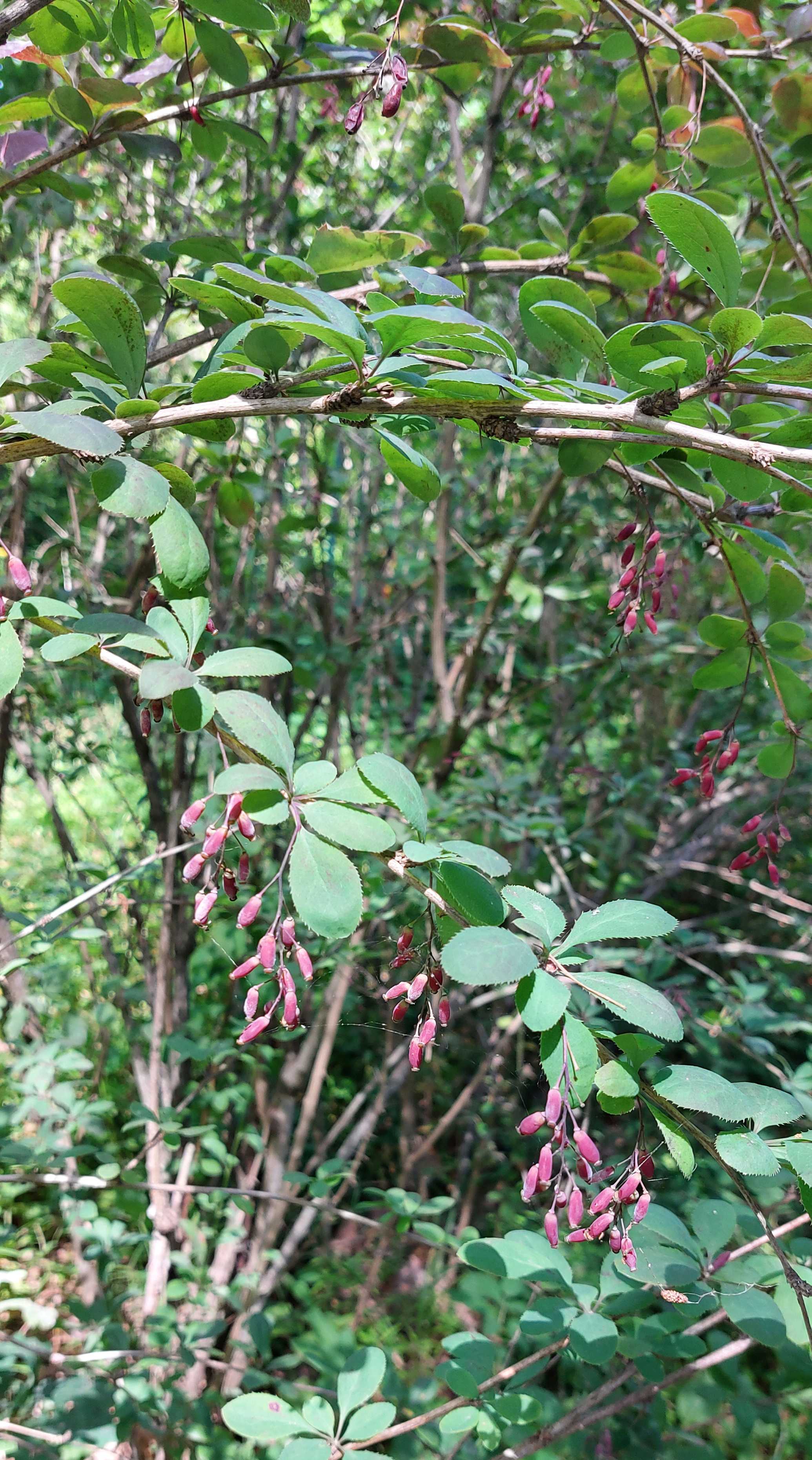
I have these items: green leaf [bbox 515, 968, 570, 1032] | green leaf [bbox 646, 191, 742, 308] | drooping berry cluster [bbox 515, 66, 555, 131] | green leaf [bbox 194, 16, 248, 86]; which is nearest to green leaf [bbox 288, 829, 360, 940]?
green leaf [bbox 515, 968, 570, 1032]

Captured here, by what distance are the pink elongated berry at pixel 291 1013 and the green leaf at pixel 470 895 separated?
12 centimetres

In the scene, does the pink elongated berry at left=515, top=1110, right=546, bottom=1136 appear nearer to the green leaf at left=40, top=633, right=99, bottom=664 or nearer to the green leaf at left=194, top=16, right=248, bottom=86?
the green leaf at left=40, top=633, right=99, bottom=664

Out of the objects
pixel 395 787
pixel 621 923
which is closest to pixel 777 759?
pixel 621 923

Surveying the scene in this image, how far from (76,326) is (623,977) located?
0.61m

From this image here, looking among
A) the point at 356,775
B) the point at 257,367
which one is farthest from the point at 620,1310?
the point at 257,367

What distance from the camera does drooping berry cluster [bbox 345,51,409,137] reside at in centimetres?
94

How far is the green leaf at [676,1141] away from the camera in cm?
57

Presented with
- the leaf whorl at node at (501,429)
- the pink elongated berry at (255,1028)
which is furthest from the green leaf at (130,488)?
the pink elongated berry at (255,1028)

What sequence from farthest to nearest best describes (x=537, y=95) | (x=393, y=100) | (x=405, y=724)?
1. (x=405, y=724)
2. (x=537, y=95)
3. (x=393, y=100)

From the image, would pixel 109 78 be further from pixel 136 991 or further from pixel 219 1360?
pixel 219 1360

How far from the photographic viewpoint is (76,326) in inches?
27.2

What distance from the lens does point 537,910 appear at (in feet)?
2.06

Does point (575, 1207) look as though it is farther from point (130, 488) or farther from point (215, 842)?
point (130, 488)

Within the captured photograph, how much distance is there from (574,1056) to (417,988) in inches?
4.6
